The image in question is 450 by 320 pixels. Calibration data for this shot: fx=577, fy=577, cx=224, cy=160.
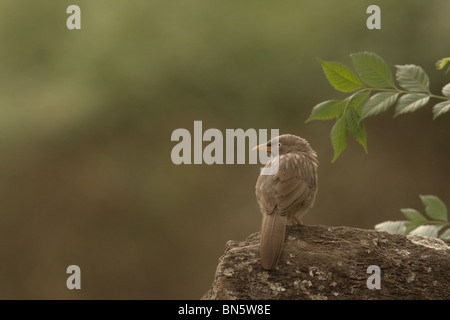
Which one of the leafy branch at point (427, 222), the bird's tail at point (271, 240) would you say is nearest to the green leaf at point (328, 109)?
the bird's tail at point (271, 240)

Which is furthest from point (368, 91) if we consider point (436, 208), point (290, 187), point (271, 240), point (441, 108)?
point (271, 240)

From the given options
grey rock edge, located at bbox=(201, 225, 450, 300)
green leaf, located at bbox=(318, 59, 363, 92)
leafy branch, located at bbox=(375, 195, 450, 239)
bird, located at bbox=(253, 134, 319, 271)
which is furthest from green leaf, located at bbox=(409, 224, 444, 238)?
green leaf, located at bbox=(318, 59, 363, 92)

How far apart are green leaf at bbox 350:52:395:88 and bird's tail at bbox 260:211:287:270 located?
79 centimetres

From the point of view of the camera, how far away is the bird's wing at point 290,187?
294 cm

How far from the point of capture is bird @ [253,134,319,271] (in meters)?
2.58

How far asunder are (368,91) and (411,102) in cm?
22

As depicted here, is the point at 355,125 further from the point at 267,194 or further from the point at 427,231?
the point at 427,231

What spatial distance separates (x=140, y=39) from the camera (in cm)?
620

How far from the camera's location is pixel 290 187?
3.06 meters

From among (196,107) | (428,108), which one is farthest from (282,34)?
(428,108)

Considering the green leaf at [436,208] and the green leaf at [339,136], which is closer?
the green leaf at [339,136]

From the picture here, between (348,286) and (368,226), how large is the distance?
4.04m

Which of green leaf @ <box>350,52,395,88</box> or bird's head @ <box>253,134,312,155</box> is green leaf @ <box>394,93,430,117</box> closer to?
green leaf @ <box>350,52,395,88</box>

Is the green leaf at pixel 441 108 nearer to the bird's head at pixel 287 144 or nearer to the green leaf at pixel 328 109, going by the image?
the green leaf at pixel 328 109
